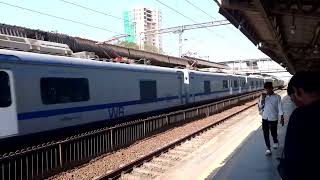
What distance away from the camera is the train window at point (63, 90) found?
12211mm

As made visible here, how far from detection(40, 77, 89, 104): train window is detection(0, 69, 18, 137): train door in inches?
47.0

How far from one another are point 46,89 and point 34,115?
2.83 ft

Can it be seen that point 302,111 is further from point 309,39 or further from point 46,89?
point 309,39

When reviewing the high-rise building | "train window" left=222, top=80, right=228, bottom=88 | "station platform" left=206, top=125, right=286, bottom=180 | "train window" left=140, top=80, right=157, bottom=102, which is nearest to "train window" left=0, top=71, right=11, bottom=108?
"station platform" left=206, top=125, right=286, bottom=180

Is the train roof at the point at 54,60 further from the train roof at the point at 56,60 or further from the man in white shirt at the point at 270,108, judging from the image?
the man in white shirt at the point at 270,108

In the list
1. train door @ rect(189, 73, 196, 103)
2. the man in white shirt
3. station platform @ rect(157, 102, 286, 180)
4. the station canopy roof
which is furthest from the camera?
train door @ rect(189, 73, 196, 103)

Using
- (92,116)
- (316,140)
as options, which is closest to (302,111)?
(316,140)

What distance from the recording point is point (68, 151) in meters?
11.6

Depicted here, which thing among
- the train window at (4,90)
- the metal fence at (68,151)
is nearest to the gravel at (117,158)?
the metal fence at (68,151)

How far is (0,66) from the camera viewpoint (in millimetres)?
10594

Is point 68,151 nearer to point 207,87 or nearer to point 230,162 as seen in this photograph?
point 230,162

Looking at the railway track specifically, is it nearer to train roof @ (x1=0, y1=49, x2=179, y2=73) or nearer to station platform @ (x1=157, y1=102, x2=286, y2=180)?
station platform @ (x1=157, y1=102, x2=286, y2=180)

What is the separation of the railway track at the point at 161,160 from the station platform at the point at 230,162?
303 millimetres

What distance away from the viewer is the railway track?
34.1 feet
